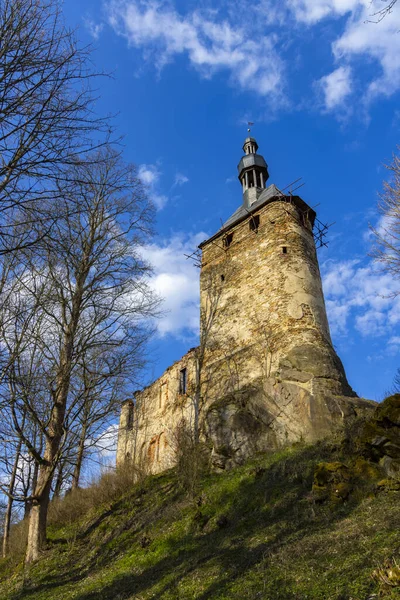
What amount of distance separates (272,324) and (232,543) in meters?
7.84

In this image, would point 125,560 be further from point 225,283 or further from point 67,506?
point 225,283

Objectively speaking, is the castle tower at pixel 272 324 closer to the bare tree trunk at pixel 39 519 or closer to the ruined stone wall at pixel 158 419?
the ruined stone wall at pixel 158 419

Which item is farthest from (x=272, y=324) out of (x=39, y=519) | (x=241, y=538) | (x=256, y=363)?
(x=39, y=519)

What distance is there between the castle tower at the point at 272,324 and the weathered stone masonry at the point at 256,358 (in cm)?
3

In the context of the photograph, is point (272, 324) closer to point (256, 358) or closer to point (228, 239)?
point (256, 358)

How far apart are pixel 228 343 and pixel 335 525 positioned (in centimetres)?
906

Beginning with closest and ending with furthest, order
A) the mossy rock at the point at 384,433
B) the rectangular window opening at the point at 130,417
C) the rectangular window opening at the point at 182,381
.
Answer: the mossy rock at the point at 384,433
the rectangular window opening at the point at 182,381
the rectangular window opening at the point at 130,417

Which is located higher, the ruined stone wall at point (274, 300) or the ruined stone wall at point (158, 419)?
the ruined stone wall at point (274, 300)

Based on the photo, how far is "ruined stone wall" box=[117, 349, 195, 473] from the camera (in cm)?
1492

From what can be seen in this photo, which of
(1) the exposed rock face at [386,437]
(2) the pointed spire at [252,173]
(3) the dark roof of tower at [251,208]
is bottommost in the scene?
(1) the exposed rock face at [386,437]

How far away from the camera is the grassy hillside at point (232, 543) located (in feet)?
15.4

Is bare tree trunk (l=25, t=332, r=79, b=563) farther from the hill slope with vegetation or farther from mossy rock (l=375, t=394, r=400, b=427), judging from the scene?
mossy rock (l=375, t=394, r=400, b=427)

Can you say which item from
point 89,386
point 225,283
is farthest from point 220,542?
point 225,283

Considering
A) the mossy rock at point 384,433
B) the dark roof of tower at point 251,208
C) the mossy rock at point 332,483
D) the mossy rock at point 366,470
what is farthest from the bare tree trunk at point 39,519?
A: the dark roof of tower at point 251,208
